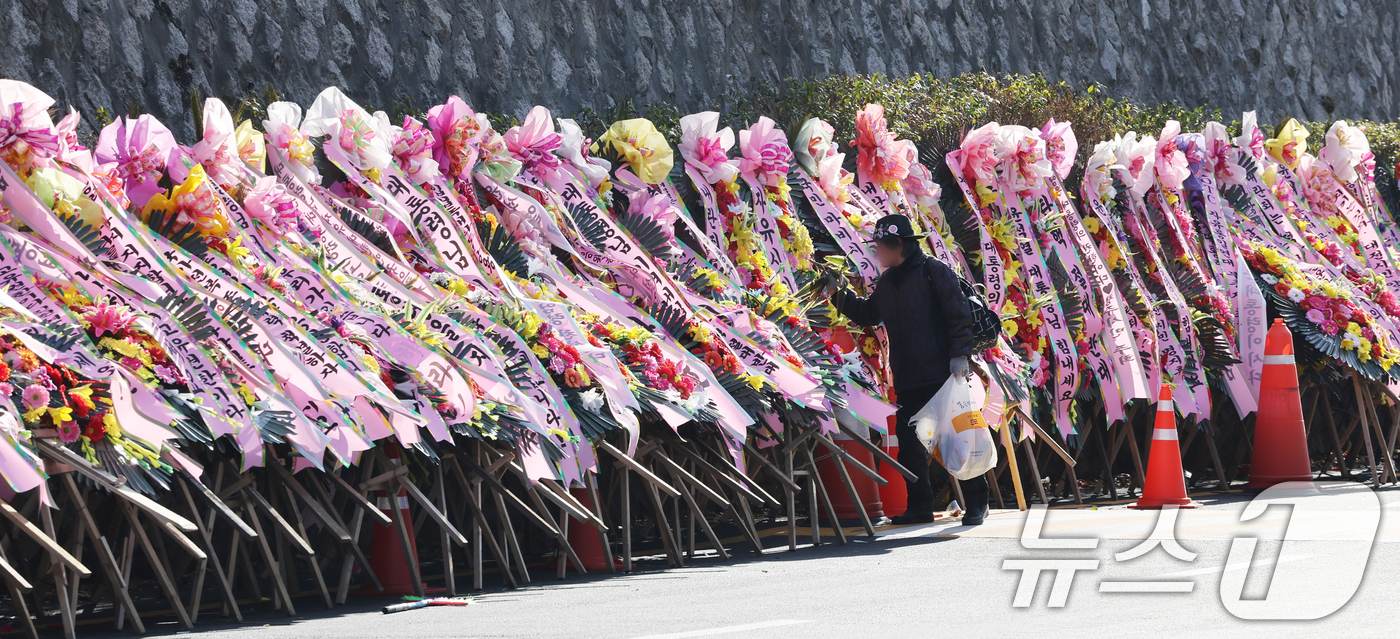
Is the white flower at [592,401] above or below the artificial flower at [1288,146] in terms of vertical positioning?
below

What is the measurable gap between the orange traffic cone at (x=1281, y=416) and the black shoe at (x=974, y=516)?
103 inches

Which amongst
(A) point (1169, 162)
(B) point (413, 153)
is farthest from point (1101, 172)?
(B) point (413, 153)

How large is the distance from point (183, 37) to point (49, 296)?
5.65 m

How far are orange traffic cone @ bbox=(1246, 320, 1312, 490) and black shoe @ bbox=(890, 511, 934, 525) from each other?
9.01 ft

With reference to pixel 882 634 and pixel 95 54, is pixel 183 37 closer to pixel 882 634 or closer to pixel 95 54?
pixel 95 54

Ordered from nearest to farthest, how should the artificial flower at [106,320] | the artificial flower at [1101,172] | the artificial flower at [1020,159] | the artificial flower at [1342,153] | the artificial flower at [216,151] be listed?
the artificial flower at [106,320] → the artificial flower at [216,151] → the artificial flower at [1020,159] → the artificial flower at [1101,172] → the artificial flower at [1342,153]

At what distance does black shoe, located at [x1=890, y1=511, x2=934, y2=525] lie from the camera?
8.23 meters

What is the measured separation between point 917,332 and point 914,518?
915 mm

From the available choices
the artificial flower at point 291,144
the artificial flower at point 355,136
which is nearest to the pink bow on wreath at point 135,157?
the artificial flower at point 291,144

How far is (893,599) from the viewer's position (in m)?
5.55

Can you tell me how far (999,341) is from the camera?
9062 mm

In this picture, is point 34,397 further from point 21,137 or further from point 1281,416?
point 1281,416

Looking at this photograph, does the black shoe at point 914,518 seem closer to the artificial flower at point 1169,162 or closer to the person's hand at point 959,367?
the person's hand at point 959,367

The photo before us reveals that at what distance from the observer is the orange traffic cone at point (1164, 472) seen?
887 cm
